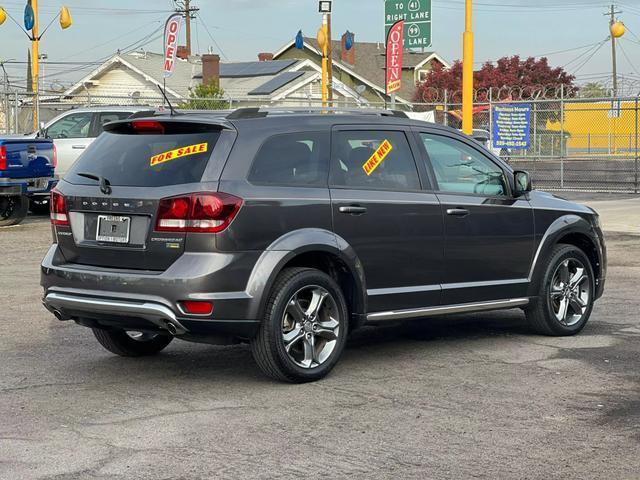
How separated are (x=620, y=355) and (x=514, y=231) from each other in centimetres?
119

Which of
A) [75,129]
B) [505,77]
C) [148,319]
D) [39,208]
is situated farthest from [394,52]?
[505,77]

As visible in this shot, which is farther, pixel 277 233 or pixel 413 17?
pixel 413 17

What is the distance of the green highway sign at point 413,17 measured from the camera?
124ft

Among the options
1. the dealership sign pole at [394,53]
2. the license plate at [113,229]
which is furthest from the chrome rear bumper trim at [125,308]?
the dealership sign pole at [394,53]

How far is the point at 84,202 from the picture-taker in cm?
739

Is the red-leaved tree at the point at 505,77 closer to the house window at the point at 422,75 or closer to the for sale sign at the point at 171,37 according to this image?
the house window at the point at 422,75

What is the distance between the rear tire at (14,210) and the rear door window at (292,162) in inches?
506

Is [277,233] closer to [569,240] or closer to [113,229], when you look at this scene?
[113,229]

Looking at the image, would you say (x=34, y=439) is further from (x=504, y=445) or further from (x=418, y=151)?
(x=418, y=151)

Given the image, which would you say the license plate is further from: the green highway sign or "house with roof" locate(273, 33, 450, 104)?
"house with roof" locate(273, 33, 450, 104)

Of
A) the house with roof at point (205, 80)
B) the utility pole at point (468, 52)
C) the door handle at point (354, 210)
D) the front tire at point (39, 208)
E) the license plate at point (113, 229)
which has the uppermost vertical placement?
the house with roof at point (205, 80)

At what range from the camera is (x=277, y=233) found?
23.3 feet

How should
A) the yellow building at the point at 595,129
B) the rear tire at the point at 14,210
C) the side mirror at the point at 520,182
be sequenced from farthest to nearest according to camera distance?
the yellow building at the point at 595,129
the rear tire at the point at 14,210
the side mirror at the point at 520,182

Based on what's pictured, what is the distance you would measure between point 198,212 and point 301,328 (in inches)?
40.3
